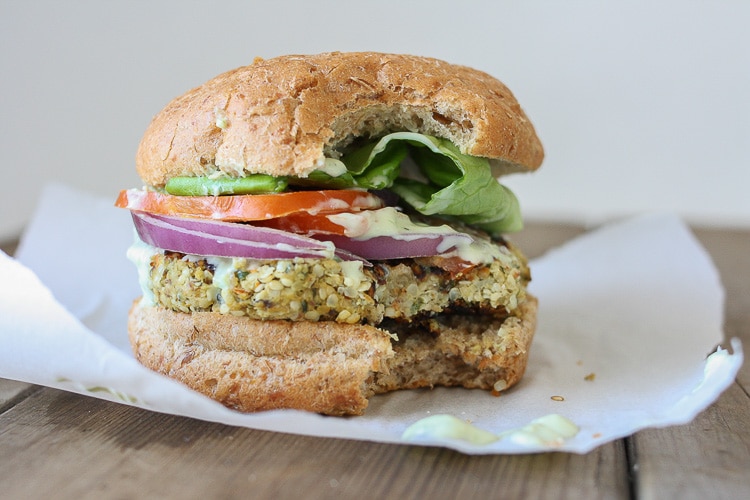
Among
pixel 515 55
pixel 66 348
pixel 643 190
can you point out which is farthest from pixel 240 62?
pixel 66 348

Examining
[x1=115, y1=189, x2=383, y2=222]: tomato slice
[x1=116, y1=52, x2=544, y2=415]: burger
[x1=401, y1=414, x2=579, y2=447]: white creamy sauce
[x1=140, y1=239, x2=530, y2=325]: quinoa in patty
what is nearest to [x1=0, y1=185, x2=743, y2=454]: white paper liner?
[x1=401, y1=414, x2=579, y2=447]: white creamy sauce

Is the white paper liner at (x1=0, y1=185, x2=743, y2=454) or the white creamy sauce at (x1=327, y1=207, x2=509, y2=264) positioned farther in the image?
the white creamy sauce at (x1=327, y1=207, x2=509, y2=264)

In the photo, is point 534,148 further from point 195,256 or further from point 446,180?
point 195,256

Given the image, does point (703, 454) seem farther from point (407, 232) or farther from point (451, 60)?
point (451, 60)

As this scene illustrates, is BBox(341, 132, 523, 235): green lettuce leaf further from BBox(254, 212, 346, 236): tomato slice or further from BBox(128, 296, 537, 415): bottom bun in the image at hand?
BBox(128, 296, 537, 415): bottom bun

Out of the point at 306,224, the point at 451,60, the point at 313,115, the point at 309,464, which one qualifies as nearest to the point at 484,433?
the point at 309,464

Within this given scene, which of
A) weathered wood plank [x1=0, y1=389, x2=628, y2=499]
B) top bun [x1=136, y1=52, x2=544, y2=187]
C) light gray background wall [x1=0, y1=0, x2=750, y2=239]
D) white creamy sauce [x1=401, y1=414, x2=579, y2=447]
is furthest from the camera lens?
light gray background wall [x1=0, y1=0, x2=750, y2=239]
